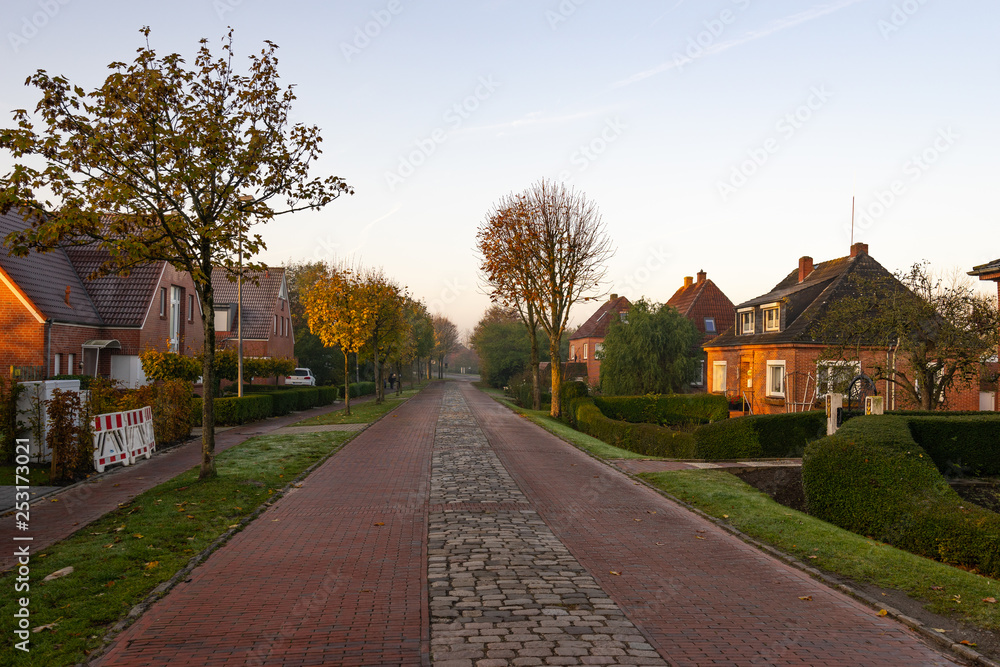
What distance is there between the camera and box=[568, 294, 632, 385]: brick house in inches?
2505

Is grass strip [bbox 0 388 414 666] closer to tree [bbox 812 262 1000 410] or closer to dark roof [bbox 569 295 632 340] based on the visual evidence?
tree [bbox 812 262 1000 410]

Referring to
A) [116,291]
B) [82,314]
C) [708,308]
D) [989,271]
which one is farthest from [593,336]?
[989,271]

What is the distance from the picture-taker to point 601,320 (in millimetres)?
67125

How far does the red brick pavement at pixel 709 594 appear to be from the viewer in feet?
17.1

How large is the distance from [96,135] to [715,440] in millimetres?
15735

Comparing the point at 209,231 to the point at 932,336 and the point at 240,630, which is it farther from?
the point at 932,336

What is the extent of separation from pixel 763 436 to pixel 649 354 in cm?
1952

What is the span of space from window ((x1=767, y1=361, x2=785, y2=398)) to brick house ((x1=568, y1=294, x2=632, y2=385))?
97.9 ft

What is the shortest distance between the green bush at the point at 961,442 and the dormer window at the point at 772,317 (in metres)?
18.3

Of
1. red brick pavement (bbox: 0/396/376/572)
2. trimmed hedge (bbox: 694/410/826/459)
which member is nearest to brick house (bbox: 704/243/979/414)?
trimmed hedge (bbox: 694/410/826/459)

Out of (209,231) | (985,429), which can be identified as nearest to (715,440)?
(985,429)

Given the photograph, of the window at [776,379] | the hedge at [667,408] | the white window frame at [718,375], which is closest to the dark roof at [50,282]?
the hedge at [667,408]

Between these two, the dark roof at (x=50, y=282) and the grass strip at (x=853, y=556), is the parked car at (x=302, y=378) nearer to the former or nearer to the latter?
the dark roof at (x=50, y=282)

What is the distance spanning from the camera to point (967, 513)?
8.58 metres
